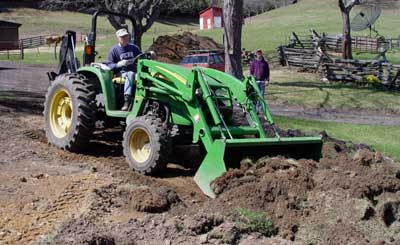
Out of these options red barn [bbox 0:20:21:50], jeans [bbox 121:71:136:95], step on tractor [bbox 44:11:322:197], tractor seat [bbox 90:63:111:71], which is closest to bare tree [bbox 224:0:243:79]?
step on tractor [bbox 44:11:322:197]

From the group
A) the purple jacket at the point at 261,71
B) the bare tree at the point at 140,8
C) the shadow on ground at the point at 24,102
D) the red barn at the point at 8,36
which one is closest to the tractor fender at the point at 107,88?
the shadow on ground at the point at 24,102

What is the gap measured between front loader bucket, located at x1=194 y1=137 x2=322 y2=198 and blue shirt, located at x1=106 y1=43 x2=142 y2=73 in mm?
2581

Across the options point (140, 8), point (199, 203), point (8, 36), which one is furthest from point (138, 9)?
point (199, 203)

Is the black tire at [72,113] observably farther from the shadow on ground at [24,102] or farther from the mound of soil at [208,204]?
the shadow on ground at [24,102]

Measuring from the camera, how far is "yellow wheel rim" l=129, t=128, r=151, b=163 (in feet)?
27.9

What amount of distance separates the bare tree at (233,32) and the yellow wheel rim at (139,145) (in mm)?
10399

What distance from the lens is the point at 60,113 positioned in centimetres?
1026

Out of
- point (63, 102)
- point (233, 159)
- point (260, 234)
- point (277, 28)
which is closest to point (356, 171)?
point (233, 159)

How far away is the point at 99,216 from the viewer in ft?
21.0

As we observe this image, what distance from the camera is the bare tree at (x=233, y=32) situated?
59.9ft

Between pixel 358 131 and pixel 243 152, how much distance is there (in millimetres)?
7767

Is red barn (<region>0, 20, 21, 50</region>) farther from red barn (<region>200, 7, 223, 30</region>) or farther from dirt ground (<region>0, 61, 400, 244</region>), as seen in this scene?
dirt ground (<region>0, 61, 400, 244</region>)

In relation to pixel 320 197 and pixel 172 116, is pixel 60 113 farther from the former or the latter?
pixel 320 197

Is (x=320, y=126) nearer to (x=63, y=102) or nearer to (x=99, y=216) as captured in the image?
(x=63, y=102)
